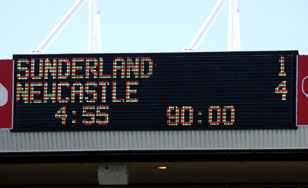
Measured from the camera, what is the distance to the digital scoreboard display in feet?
65.5

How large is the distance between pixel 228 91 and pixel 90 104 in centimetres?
372

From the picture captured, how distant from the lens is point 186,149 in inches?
800

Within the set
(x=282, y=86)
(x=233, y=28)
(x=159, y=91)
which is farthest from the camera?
(x=233, y=28)

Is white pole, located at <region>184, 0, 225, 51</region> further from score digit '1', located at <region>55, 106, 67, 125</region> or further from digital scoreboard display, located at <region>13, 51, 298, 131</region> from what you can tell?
score digit '1', located at <region>55, 106, 67, 125</region>

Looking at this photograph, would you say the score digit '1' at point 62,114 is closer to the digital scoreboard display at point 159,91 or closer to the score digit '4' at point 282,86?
the digital scoreboard display at point 159,91

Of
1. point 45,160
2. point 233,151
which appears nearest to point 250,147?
point 233,151

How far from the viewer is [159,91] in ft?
66.0

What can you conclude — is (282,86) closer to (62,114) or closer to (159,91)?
(159,91)

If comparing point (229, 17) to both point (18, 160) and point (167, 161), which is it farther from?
point (18, 160)

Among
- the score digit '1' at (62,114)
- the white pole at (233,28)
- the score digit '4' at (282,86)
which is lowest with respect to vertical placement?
the score digit '1' at (62,114)

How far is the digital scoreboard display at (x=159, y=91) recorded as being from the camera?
1995 cm

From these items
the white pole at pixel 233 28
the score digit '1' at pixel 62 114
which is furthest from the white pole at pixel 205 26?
the score digit '1' at pixel 62 114

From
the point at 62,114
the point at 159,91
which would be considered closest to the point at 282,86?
the point at 159,91

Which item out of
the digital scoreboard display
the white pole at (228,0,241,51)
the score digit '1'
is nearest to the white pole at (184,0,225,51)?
the white pole at (228,0,241,51)
